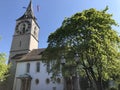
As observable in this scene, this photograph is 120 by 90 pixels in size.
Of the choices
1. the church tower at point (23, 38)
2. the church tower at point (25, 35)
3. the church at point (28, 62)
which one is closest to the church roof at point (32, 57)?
the church at point (28, 62)

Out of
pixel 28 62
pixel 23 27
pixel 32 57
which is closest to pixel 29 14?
pixel 23 27

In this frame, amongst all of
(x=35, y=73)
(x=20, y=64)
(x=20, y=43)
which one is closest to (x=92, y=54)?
(x=35, y=73)

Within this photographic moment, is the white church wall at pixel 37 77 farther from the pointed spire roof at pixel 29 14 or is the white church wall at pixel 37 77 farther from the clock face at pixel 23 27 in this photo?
the pointed spire roof at pixel 29 14

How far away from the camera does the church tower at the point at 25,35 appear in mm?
46500

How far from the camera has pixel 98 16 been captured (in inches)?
762

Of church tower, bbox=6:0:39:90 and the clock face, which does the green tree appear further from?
the clock face

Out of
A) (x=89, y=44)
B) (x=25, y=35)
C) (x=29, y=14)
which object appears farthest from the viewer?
(x=29, y=14)

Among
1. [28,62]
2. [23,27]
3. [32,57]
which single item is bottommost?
[28,62]

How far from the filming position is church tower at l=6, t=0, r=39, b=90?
4389cm

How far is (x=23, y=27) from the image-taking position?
50969mm

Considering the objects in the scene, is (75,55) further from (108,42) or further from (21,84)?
(21,84)

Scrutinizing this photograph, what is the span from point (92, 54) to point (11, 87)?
2705 centimetres

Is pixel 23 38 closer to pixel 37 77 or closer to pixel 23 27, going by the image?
pixel 23 27

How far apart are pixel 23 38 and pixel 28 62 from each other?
1128 cm
